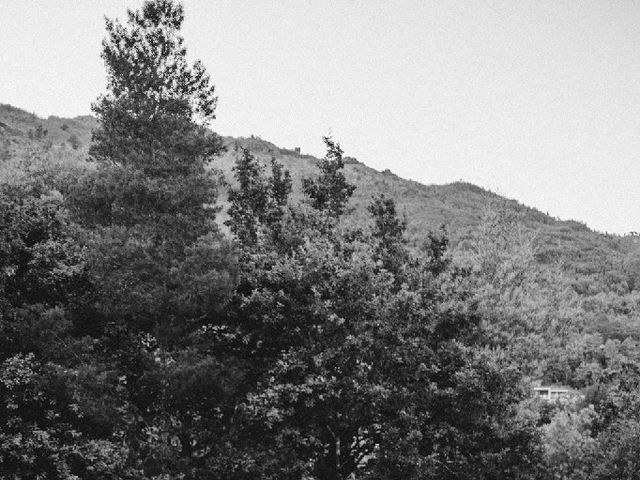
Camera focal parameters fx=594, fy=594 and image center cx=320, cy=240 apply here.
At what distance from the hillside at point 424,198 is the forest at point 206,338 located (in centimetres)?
8394

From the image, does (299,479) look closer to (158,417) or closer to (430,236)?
(158,417)

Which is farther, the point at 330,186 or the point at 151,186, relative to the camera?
the point at 330,186

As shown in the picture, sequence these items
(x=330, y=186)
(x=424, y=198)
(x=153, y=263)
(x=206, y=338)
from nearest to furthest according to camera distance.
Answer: (x=153, y=263) < (x=206, y=338) < (x=330, y=186) < (x=424, y=198)

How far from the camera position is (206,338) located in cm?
2195

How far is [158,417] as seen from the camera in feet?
67.8

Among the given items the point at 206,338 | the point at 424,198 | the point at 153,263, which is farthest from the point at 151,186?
the point at 424,198

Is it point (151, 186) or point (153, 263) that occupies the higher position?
point (151, 186)

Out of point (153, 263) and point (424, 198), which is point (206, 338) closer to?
point (153, 263)

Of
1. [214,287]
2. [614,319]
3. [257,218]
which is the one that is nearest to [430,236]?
[257,218]

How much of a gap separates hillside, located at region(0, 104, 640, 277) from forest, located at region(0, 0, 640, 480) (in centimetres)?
8394

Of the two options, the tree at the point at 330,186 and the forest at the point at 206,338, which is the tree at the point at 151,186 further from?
the tree at the point at 330,186

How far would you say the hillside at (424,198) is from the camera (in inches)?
4744

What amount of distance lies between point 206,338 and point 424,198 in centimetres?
14700

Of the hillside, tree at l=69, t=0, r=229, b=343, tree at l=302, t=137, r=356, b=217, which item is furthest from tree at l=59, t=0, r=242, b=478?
the hillside
